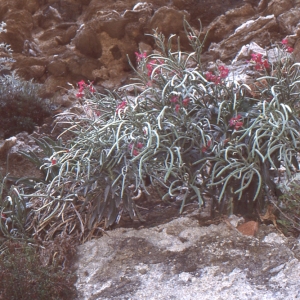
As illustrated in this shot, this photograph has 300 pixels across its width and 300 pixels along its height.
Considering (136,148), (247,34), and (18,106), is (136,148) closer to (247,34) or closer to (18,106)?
(18,106)

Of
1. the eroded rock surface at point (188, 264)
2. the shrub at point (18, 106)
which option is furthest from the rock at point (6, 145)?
the eroded rock surface at point (188, 264)

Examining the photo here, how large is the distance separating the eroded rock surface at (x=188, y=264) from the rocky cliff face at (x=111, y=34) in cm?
287

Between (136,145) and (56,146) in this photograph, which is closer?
(136,145)

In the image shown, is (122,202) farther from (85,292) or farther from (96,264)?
(85,292)

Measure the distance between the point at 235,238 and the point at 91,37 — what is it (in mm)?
3699


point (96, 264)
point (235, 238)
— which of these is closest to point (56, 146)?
point (96, 264)

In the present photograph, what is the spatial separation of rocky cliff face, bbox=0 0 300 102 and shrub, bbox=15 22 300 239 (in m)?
2.33

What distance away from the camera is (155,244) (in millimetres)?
3205

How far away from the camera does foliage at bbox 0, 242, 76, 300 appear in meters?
2.80

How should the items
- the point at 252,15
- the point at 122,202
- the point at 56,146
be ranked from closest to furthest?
1. the point at 122,202
2. the point at 56,146
3. the point at 252,15

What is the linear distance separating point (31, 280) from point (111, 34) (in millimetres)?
3907

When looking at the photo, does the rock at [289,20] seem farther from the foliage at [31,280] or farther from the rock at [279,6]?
the foliage at [31,280]

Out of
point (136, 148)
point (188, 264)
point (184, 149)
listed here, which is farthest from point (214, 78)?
point (188, 264)

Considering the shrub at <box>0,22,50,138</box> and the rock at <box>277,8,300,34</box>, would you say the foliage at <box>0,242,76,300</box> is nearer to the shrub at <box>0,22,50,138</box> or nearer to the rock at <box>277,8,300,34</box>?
the shrub at <box>0,22,50,138</box>
